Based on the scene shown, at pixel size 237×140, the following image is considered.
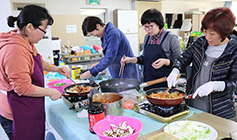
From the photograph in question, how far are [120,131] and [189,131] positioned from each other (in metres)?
0.43

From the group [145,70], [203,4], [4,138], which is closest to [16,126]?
[4,138]

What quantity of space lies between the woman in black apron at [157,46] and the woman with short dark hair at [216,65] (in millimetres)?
344

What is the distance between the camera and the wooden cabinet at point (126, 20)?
7.06 meters

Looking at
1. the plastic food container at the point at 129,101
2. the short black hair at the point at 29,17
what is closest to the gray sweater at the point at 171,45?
the plastic food container at the point at 129,101

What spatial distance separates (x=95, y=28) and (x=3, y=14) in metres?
1.64

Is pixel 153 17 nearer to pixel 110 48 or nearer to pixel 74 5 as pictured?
pixel 110 48

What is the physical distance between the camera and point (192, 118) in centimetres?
134

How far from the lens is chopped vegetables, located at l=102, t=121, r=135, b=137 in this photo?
1.06 metres

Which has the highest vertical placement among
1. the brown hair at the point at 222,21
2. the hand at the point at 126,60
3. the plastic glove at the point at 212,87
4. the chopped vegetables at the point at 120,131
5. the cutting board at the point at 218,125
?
the brown hair at the point at 222,21

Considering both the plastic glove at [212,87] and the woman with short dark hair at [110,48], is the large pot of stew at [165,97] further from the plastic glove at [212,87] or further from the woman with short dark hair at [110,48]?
the woman with short dark hair at [110,48]

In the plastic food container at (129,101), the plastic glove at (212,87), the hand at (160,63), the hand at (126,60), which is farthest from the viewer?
the hand at (126,60)

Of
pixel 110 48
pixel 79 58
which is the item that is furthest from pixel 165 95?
pixel 79 58

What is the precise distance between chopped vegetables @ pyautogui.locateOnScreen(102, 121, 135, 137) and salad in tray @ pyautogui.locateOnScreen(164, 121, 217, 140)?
24cm

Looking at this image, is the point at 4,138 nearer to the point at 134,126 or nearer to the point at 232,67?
the point at 134,126
